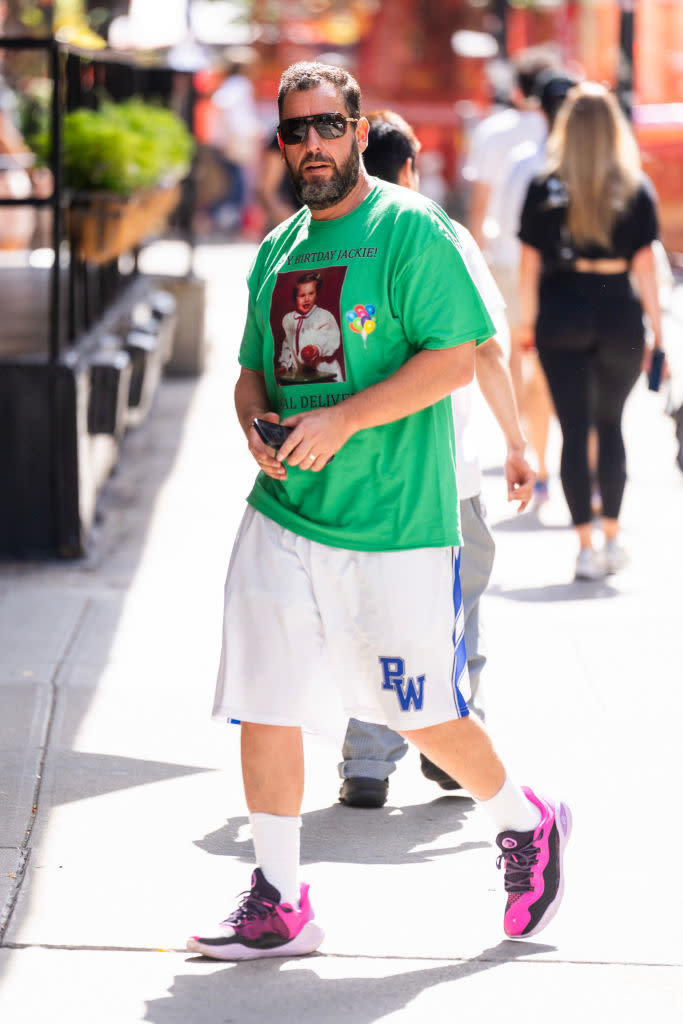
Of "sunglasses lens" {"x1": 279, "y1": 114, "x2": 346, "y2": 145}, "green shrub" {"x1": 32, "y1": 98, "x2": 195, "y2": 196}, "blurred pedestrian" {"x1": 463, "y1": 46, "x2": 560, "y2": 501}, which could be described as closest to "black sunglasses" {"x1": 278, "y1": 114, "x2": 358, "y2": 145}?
"sunglasses lens" {"x1": 279, "y1": 114, "x2": 346, "y2": 145}

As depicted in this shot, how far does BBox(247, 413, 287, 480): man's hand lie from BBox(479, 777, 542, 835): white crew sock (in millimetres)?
831

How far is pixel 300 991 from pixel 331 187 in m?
1.62

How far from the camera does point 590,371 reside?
682 cm

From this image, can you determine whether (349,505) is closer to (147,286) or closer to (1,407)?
(1,407)

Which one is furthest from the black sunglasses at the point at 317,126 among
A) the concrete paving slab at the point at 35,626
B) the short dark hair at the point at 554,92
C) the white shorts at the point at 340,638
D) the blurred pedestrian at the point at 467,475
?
the short dark hair at the point at 554,92

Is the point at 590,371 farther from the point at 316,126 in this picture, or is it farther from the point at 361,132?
the point at 316,126

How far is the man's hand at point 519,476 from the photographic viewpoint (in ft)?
12.9

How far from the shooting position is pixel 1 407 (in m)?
6.70

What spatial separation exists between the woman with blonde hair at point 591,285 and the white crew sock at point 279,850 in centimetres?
352

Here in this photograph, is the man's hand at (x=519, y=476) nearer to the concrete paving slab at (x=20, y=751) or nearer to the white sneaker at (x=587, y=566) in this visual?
the concrete paving slab at (x=20, y=751)

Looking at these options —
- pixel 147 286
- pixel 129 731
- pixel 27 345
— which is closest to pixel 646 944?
pixel 129 731

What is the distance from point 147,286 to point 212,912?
752 cm

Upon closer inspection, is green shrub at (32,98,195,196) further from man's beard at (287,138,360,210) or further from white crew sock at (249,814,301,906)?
white crew sock at (249,814,301,906)

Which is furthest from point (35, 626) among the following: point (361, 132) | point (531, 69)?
point (531, 69)
